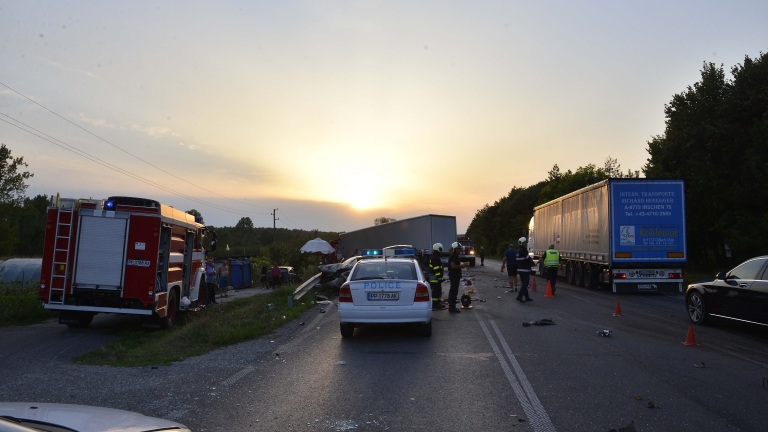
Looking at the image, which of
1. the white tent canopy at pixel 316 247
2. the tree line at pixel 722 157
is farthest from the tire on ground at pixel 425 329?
the white tent canopy at pixel 316 247

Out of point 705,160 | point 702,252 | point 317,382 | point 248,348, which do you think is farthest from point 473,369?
point 702,252

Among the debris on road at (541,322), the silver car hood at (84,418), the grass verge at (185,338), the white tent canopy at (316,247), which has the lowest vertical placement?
the grass verge at (185,338)

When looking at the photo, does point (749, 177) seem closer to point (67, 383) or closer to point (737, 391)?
point (737, 391)

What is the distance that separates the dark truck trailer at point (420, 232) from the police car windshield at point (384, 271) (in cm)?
2505

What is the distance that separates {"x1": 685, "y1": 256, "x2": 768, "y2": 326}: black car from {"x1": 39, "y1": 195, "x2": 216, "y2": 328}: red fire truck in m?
11.8

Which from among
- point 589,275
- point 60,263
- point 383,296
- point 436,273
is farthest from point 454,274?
point 589,275

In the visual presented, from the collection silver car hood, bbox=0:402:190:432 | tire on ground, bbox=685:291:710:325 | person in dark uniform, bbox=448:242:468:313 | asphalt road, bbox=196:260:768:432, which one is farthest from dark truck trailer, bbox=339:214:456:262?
silver car hood, bbox=0:402:190:432

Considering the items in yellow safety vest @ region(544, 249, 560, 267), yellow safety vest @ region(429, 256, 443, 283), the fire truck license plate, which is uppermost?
yellow safety vest @ region(544, 249, 560, 267)

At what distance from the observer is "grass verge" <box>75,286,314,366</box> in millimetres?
9750

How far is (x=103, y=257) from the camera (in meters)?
13.3

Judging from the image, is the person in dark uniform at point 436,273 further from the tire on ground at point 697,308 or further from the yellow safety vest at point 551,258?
the tire on ground at point 697,308

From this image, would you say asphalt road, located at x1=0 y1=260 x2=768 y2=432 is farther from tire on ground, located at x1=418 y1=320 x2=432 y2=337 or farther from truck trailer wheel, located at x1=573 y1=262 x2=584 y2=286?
truck trailer wheel, located at x1=573 y1=262 x2=584 y2=286

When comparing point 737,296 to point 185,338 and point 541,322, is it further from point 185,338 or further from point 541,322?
point 185,338

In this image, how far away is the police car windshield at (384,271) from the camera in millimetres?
11203
